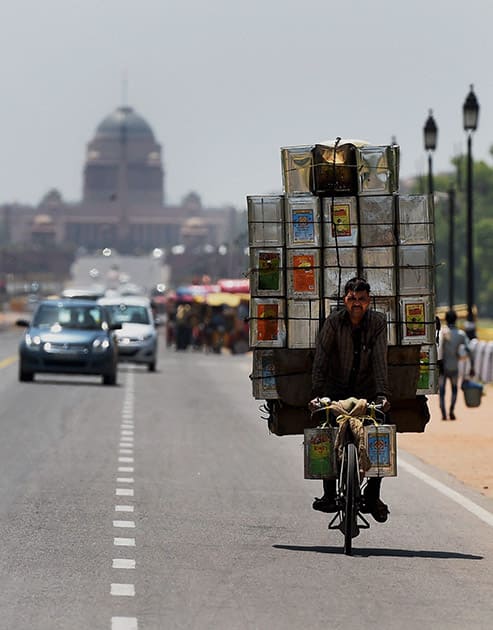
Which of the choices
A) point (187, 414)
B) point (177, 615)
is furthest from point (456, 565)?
point (187, 414)

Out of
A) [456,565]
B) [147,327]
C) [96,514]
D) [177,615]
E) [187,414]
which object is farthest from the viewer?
[147,327]

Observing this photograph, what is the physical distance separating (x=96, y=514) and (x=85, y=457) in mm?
5368

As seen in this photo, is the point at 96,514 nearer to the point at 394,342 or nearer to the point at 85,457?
the point at 394,342

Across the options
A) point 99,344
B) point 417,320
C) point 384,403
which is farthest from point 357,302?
point 99,344

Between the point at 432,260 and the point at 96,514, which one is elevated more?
the point at 432,260

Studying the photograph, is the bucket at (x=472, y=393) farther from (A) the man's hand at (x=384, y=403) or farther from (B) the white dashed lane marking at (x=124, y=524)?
(A) the man's hand at (x=384, y=403)

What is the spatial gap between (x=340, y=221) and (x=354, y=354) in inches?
41.0

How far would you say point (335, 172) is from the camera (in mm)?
11898

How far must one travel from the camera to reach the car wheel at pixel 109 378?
3440 centimetres

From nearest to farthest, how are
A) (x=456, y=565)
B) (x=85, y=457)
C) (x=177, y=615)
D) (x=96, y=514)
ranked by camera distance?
(x=177, y=615)
(x=456, y=565)
(x=96, y=514)
(x=85, y=457)

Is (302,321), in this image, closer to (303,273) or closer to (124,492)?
(303,273)

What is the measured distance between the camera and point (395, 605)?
8.89m

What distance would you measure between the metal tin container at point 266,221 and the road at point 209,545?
1755mm

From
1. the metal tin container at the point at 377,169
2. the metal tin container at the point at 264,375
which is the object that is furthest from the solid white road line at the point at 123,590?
the metal tin container at the point at 377,169
